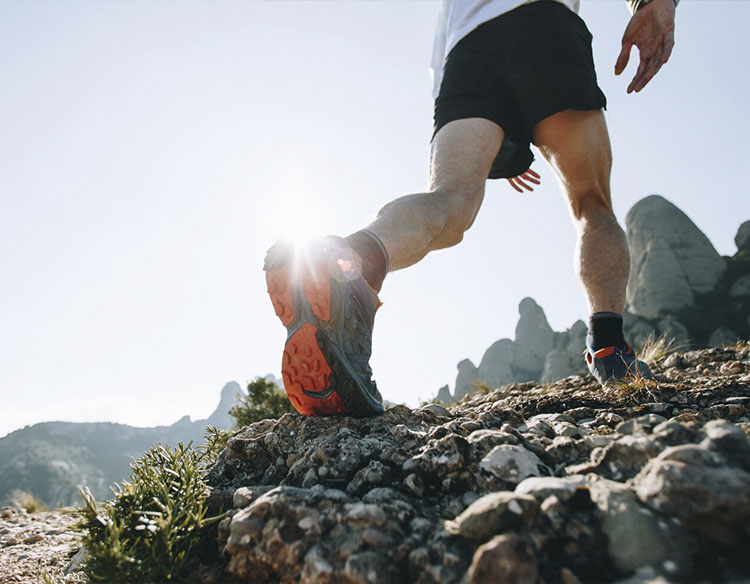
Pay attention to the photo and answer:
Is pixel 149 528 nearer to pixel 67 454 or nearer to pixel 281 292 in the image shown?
pixel 281 292

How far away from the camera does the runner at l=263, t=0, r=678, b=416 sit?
6.08 ft

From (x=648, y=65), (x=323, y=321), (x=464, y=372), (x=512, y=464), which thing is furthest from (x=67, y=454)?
(x=648, y=65)

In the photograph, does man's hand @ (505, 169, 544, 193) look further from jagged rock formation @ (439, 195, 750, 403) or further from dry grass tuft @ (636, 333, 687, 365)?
jagged rock formation @ (439, 195, 750, 403)

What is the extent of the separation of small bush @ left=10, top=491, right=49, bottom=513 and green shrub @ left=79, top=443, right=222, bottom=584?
430 centimetres

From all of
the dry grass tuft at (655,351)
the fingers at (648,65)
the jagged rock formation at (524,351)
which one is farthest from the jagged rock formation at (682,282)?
the fingers at (648,65)

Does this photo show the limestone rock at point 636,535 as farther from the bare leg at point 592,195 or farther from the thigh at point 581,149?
the thigh at point 581,149

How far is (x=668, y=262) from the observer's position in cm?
3978

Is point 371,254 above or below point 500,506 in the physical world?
above

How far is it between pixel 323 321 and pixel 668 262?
47.2 m

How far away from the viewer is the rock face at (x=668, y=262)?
38.1m

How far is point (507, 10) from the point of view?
8.36ft

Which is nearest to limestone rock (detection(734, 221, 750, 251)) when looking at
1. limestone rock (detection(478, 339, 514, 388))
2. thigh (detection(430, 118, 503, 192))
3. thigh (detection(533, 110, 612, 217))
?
limestone rock (detection(478, 339, 514, 388))

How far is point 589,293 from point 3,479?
198 ft

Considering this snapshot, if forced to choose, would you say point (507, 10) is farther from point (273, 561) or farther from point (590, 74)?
point (273, 561)
